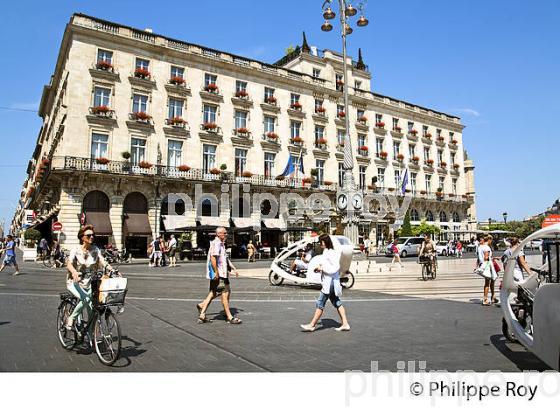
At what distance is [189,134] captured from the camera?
3444 cm

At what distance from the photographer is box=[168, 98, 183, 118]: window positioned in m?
33.8

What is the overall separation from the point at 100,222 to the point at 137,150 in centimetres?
647

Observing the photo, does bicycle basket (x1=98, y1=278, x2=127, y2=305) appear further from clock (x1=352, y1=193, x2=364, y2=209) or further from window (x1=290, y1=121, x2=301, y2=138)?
window (x1=290, y1=121, x2=301, y2=138)

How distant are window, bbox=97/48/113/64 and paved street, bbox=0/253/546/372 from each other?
24787mm

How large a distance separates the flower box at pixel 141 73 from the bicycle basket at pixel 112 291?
30.8 metres

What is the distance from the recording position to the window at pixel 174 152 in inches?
1319

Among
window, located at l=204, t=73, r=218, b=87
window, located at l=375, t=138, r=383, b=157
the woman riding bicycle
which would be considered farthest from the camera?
window, located at l=375, t=138, r=383, b=157

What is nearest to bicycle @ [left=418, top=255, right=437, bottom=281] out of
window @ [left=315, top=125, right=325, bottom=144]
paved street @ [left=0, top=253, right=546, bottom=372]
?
paved street @ [left=0, top=253, right=546, bottom=372]

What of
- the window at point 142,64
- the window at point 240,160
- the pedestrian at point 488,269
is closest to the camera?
the pedestrian at point 488,269

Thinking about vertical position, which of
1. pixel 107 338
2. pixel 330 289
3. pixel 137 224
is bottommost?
pixel 107 338

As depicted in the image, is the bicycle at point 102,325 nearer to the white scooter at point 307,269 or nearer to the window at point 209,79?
the white scooter at point 307,269

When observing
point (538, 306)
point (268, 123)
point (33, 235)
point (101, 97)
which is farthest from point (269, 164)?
point (538, 306)

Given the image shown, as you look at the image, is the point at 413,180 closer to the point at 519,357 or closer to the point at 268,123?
the point at 268,123

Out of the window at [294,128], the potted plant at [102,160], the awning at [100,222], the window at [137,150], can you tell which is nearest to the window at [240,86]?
the window at [294,128]
